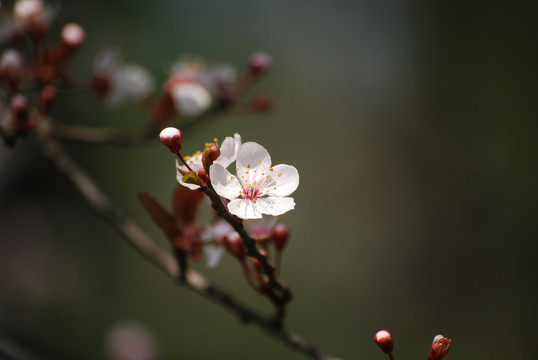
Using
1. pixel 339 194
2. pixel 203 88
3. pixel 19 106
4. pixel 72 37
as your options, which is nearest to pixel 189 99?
pixel 203 88

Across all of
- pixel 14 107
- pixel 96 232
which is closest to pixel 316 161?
pixel 96 232

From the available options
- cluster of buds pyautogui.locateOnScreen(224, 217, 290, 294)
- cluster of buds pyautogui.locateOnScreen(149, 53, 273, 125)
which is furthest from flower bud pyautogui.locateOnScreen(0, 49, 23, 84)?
cluster of buds pyautogui.locateOnScreen(224, 217, 290, 294)

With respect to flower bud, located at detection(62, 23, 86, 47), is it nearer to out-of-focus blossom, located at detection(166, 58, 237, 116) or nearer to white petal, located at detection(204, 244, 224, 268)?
out-of-focus blossom, located at detection(166, 58, 237, 116)

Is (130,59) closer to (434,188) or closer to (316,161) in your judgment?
(316,161)

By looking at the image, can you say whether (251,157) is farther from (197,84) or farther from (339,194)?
(339,194)

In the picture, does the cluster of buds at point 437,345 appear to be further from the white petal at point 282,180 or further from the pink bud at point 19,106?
the pink bud at point 19,106

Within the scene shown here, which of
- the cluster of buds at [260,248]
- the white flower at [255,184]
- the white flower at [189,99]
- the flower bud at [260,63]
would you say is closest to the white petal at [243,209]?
the white flower at [255,184]
